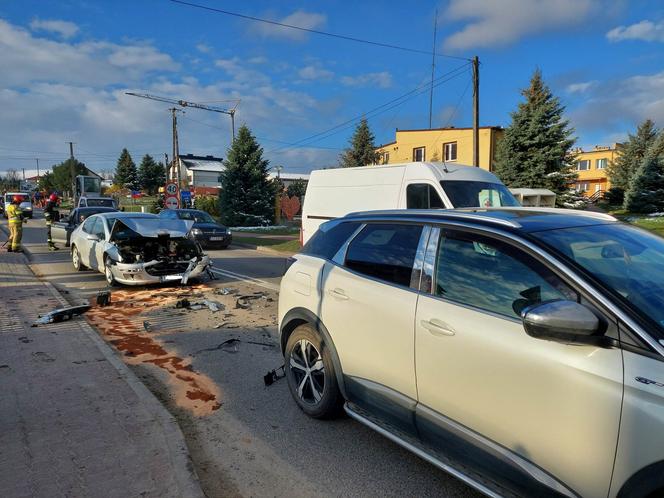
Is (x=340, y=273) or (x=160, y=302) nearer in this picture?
(x=340, y=273)

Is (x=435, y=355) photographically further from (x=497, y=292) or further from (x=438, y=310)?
(x=497, y=292)

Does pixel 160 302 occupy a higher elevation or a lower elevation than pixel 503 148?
lower

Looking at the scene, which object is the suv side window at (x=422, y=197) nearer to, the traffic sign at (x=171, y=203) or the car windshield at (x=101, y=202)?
the traffic sign at (x=171, y=203)

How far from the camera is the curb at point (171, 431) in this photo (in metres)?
2.77

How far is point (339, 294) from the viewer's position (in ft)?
11.0

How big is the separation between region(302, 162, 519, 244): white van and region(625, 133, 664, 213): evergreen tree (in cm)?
2529

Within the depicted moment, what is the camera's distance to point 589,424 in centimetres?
190

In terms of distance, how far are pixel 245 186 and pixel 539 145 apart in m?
19.0

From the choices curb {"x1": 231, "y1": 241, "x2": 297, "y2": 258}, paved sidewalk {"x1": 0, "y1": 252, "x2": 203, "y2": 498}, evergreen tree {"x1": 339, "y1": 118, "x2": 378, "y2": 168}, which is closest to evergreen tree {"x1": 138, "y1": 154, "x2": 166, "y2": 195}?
evergreen tree {"x1": 339, "y1": 118, "x2": 378, "y2": 168}

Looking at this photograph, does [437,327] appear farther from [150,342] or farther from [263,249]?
[263,249]

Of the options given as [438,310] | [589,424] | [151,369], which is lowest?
[151,369]

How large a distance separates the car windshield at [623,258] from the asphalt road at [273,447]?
1562 mm


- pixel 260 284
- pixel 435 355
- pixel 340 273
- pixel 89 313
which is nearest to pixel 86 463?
pixel 340 273

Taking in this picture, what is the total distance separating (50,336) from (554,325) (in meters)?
A: 5.96
